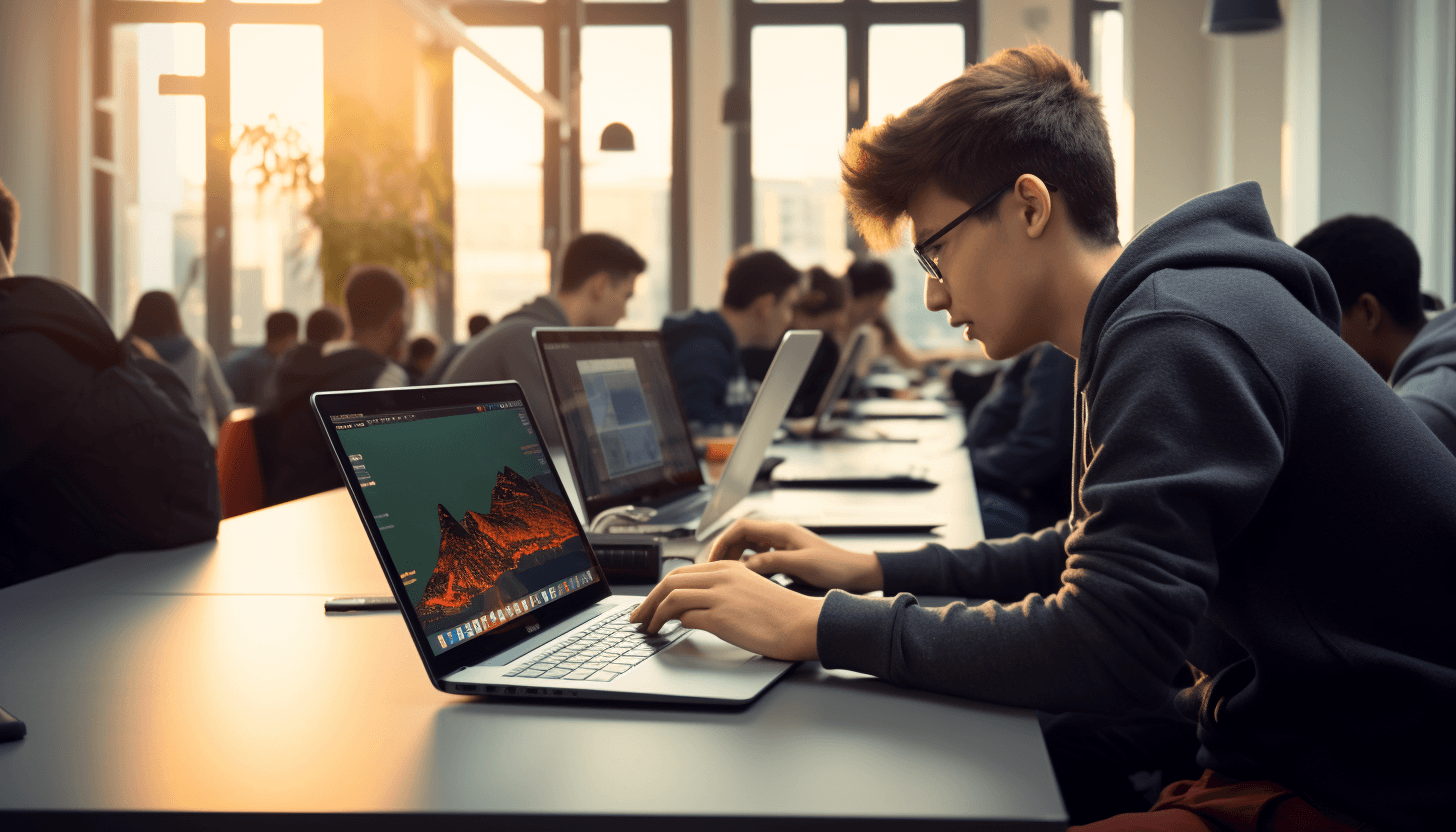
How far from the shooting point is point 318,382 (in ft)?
9.87

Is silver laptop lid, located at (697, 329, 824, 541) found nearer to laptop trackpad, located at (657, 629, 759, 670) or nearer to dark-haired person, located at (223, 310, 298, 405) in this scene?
laptop trackpad, located at (657, 629, 759, 670)

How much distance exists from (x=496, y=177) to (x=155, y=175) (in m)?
2.23

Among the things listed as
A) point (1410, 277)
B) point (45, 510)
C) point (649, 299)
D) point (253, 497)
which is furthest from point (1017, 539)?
point (649, 299)

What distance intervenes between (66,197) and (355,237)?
209 cm

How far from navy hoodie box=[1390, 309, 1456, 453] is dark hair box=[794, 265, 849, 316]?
366cm

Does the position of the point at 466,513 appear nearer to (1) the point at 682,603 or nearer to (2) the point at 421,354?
(1) the point at 682,603

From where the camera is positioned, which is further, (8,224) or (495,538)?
(8,224)

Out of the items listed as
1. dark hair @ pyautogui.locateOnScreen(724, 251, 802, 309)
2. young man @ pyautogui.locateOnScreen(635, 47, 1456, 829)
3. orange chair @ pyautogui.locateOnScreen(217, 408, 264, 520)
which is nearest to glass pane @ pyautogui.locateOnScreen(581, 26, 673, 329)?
dark hair @ pyautogui.locateOnScreen(724, 251, 802, 309)

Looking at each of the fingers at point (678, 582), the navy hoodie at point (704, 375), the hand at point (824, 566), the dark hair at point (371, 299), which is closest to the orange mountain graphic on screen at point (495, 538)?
the fingers at point (678, 582)

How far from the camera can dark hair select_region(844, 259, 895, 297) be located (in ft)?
21.4

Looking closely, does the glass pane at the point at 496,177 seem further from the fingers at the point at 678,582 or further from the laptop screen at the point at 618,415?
the fingers at the point at 678,582

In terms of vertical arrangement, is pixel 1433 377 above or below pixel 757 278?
below

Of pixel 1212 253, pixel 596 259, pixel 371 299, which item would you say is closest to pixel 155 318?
pixel 371 299

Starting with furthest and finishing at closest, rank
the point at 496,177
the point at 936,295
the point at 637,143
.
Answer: the point at 496,177 → the point at 637,143 → the point at 936,295
